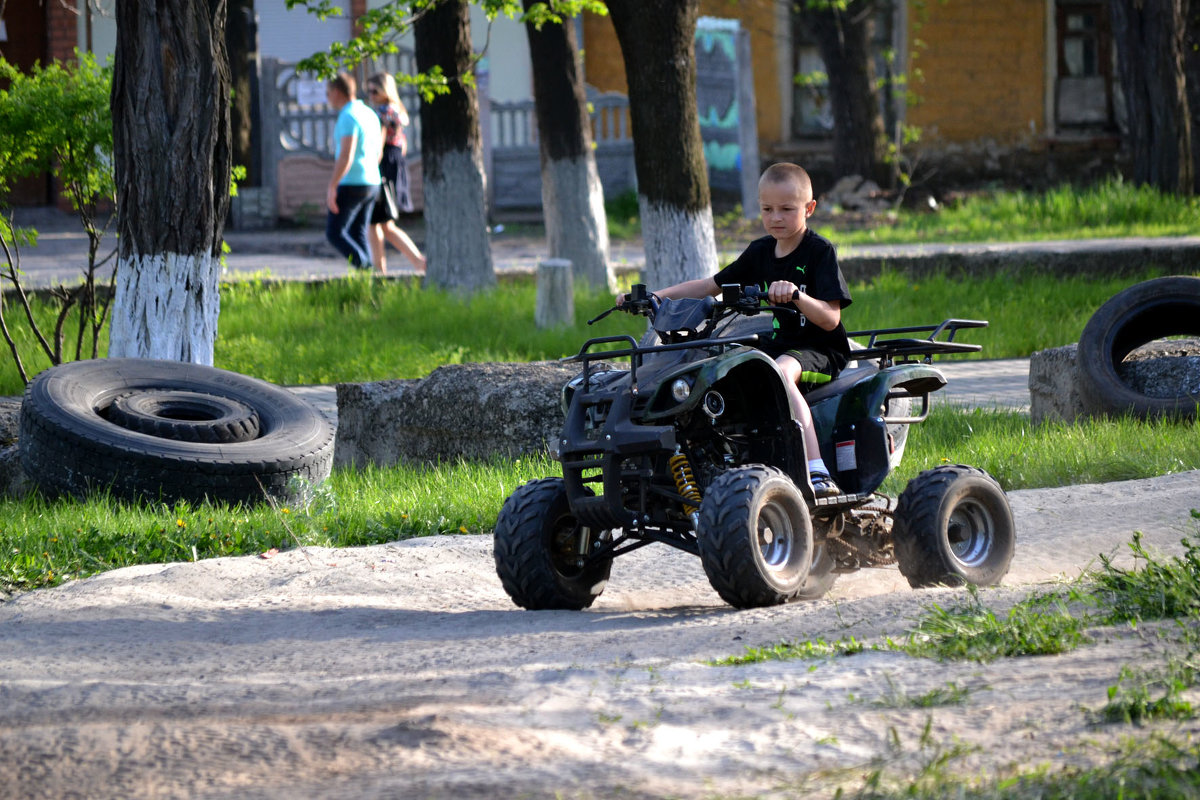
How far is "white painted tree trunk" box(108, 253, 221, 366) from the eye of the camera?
8172 millimetres

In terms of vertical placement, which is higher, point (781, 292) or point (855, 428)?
point (781, 292)

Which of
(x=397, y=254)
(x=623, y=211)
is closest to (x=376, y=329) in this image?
(x=397, y=254)

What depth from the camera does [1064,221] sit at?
58.8ft

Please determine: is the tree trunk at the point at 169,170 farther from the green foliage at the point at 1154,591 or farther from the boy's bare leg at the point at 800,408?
the green foliage at the point at 1154,591

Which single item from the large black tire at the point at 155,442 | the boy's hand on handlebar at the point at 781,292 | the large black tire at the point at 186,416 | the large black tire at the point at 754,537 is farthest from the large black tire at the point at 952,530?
the large black tire at the point at 186,416

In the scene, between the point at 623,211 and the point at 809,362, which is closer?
the point at 809,362

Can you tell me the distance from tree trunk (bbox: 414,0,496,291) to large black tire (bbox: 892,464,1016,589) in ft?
26.9

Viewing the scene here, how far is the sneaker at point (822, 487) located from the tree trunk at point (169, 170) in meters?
4.60

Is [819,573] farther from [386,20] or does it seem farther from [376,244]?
[376,244]

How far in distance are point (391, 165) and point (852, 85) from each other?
890cm

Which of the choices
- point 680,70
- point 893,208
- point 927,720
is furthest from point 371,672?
point 893,208

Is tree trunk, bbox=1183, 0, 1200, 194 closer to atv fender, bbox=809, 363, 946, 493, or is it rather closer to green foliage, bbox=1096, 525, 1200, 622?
atv fender, bbox=809, 363, 946, 493

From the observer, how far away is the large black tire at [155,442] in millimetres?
6602

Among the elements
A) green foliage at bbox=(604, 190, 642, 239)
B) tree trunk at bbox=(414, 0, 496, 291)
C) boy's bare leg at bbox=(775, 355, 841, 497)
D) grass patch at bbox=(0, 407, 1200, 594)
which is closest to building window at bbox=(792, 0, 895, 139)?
green foliage at bbox=(604, 190, 642, 239)
